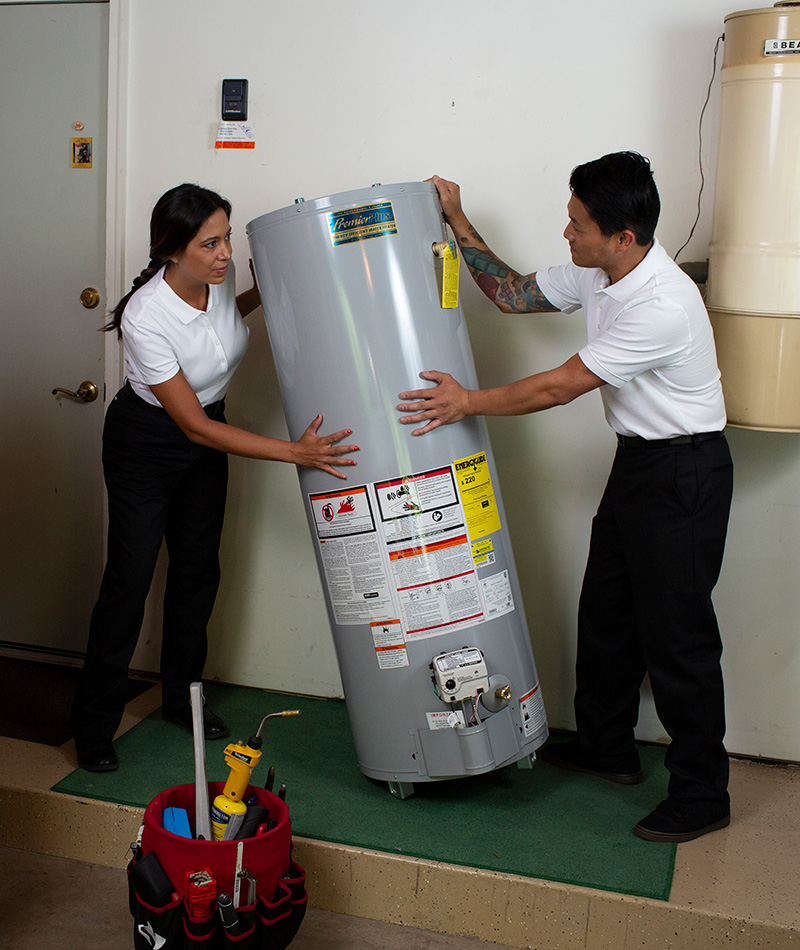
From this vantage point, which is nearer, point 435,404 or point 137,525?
point 435,404

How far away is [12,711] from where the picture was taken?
2695 mm

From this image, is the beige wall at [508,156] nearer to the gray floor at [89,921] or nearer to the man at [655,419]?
the man at [655,419]

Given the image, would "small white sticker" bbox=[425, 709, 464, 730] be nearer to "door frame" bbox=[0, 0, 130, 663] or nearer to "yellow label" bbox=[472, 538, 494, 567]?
"yellow label" bbox=[472, 538, 494, 567]

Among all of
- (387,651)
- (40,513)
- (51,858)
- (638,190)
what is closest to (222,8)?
(638,190)

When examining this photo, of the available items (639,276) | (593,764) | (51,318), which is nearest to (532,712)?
(593,764)

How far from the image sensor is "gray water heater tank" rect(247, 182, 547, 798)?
77.9 inches

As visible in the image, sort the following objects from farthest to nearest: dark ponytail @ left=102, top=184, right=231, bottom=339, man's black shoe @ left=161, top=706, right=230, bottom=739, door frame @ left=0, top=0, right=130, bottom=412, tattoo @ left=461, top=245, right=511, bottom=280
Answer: door frame @ left=0, top=0, right=130, bottom=412, man's black shoe @ left=161, top=706, right=230, bottom=739, tattoo @ left=461, top=245, right=511, bottom=280, dark ponytail @ left=102, top=184, right=231, bottom=339

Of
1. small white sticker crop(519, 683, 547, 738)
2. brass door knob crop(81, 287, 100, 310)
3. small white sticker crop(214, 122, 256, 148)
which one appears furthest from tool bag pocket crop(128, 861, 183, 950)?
small white sticker crop(214, 122, 256, 148)

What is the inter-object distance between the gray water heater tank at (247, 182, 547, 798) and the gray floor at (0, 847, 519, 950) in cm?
33

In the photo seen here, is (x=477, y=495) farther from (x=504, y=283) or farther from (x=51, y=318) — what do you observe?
(x=51, y=318)

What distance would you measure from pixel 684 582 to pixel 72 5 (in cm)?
238

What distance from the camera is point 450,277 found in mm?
2043

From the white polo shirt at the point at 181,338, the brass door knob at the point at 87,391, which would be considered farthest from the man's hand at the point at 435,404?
the brass door knob at the point at 87,391

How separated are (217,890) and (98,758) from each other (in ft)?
2.50
